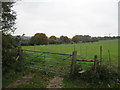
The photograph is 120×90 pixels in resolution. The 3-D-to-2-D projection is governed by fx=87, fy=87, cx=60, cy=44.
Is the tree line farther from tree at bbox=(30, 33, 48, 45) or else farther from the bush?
the bush

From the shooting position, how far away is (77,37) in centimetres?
8700

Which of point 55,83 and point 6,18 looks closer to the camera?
point 55,83

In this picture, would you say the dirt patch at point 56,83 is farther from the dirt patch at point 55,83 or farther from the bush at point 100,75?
the bush at point 100,75

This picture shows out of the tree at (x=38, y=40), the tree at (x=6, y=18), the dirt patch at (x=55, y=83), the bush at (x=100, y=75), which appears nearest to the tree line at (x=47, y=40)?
the tree at (x=38, y=40)

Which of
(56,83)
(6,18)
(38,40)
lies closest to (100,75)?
(56,83)

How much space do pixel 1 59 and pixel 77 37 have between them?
86.2 m

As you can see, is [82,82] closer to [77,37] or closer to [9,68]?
[9,68]

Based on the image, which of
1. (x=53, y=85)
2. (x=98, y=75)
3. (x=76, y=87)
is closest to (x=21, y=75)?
(x=53, y=85)

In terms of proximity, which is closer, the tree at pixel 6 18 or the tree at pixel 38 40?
the tree at pixel 6 18

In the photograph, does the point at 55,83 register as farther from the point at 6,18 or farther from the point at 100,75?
the point at 6,18

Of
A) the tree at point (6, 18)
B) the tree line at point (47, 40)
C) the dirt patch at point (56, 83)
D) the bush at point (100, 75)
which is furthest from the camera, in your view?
the tree line at point (47, 40)

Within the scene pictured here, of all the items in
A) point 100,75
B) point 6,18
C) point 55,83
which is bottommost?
point 55,83

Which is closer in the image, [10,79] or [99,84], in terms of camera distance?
[99,84]

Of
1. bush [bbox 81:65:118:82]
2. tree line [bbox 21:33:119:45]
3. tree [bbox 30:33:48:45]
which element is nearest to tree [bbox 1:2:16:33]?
bush [bbox 81:65:118:82]
